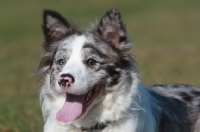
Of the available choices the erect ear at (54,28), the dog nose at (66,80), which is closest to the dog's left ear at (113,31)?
the erect ear at (54,28)

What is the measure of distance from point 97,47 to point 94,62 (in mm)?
251

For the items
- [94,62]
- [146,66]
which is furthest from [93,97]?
[146,66]

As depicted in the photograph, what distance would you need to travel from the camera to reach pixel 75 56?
7055 millimetres

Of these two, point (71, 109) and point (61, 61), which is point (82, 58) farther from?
point (71, 109)

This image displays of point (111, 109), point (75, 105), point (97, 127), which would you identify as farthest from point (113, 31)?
point (97, 127)

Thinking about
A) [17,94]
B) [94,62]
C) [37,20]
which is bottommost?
[17,94]

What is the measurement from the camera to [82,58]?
704 centimetres

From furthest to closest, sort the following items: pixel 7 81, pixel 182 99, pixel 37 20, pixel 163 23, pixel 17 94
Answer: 1. pixel 37 20
2. pixel 163 23
3. pixel 7 81
4. pixel 17 94
5. pixel 182 99

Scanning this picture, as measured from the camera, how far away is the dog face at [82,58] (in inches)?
268

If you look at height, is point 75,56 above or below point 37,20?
below

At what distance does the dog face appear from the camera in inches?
268

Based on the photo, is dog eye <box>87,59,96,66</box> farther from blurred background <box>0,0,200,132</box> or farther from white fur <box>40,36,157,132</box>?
blurred background <box>0,0,200,132</box>

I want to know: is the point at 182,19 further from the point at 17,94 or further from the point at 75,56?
the point at 75,56

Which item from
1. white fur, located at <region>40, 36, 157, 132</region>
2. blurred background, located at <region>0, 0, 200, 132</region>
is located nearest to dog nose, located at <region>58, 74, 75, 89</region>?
white fur, located at <region>40, 36, 157, 132</region>
